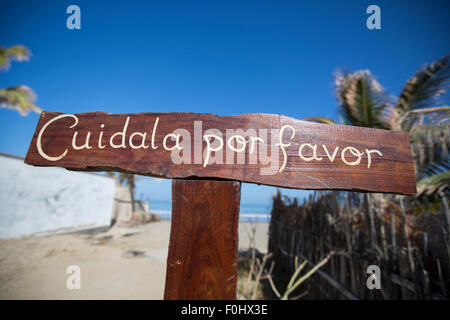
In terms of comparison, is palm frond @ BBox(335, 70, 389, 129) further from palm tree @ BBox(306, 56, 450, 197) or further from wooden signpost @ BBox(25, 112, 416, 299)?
wooden signpost @ BBox(25, 112, 416, 299)

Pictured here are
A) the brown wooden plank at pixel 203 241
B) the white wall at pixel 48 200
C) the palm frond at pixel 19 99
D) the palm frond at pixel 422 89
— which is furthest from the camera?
the palm frond at pixel 19 99

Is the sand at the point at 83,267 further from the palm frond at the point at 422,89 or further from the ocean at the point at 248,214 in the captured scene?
the palm frond at the point at 422,89

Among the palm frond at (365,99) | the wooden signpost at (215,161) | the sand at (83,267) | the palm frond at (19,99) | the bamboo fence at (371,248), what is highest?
the palm frond at (19,99)

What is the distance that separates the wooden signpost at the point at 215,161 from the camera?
2.73ft

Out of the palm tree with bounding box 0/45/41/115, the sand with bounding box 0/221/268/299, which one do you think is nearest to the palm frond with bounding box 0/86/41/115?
the palm tree with bounding box 0/45/41/115

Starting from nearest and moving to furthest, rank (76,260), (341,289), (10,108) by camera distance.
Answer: (341,289) → (76,260) → (10,108)

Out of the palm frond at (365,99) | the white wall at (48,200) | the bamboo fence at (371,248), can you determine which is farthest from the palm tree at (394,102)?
the white wall at (48,200)

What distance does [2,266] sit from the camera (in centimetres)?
504

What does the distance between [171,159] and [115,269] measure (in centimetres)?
558

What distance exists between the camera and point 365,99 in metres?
4.23

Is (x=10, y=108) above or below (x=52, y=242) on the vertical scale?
above

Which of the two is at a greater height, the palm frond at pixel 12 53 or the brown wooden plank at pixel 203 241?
the palm frond at pixel 12 53
